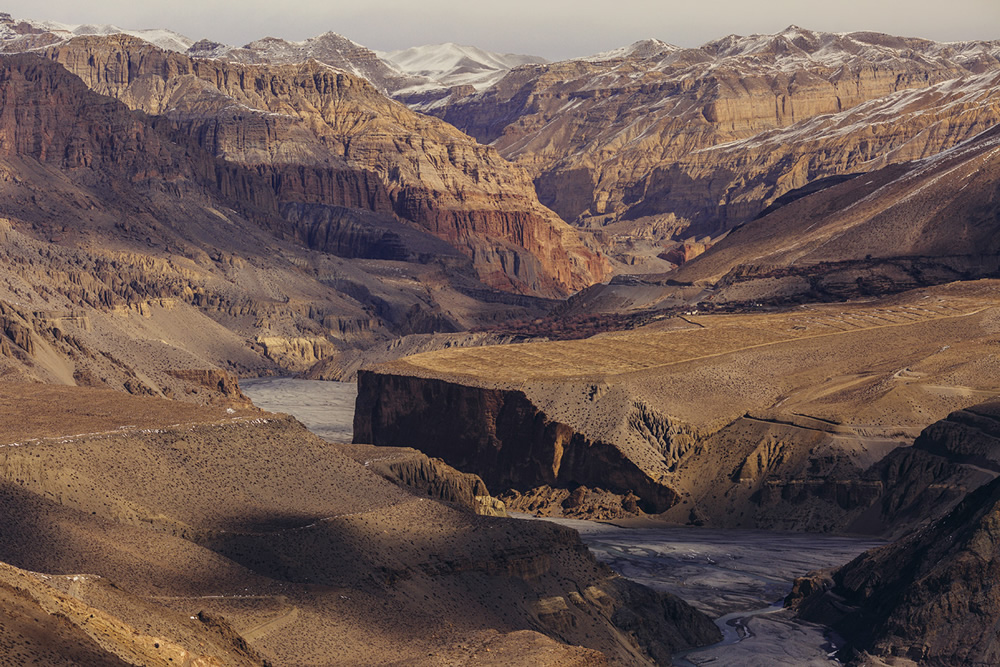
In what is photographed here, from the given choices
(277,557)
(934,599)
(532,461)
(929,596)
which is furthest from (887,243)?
(277,557)

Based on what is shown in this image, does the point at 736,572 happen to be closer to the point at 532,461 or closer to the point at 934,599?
the point at 934,599

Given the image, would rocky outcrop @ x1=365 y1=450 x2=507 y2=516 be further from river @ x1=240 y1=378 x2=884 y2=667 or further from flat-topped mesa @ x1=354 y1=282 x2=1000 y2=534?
flat-topped mesa @ x1=354 y1=282 x2=1000 y2=534

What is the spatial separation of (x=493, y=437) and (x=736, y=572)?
3196 cm

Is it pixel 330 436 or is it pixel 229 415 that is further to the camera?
pixel 330 436

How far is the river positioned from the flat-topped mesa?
3.68 meters

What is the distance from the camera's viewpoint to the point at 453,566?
63.0 meters

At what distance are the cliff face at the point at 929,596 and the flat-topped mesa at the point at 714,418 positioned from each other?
17.6 metres

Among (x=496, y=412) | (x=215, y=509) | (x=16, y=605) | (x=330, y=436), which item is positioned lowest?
(x=330, y=436)

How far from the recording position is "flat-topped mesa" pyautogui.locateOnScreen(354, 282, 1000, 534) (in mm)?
101312

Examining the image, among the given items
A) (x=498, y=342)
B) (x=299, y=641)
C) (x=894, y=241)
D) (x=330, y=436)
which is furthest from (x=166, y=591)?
(x=894, y=241)

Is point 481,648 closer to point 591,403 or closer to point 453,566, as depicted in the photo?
point 453,566

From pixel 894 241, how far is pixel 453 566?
119 metres

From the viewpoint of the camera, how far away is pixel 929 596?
68562 mm

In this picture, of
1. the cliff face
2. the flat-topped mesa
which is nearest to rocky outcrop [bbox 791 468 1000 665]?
the cliff face
